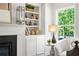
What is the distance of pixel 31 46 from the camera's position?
4.47m

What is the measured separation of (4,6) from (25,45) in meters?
1.20

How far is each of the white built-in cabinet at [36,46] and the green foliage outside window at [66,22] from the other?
2.37 ft

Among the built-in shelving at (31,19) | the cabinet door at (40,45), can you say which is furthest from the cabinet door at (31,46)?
the built-in shelving at (31,19)

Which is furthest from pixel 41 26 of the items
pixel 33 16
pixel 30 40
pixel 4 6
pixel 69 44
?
pixel 4 6

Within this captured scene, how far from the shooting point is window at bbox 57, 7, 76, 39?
5.04 m

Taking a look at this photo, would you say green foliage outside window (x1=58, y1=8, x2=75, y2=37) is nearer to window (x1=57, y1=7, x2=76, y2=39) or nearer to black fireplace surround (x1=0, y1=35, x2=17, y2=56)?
window (x1=57, y1=7, x2=76, y2=39)

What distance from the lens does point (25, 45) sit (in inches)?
165

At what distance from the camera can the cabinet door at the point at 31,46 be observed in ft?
14.2

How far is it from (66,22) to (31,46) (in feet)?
5.24

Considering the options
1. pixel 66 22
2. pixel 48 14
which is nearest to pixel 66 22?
pixel 66 22

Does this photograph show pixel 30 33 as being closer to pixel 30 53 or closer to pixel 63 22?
pixel 30 53

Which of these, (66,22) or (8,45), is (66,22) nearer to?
(66,22)

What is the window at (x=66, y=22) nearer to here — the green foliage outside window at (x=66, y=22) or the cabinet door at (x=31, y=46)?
the green foliage outside window at (x=66, y=22)

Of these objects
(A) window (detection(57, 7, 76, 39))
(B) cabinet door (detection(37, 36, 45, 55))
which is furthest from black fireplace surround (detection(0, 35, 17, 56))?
(A) window (detection(57, 7, 76, 39))
